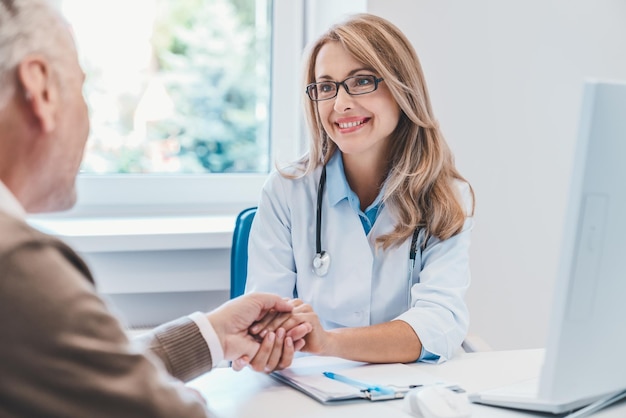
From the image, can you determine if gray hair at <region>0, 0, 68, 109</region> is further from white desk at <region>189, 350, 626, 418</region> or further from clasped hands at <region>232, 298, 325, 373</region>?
clasped hands at <region>232, 298, 325, 373</region>

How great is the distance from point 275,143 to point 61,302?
6.77 ft

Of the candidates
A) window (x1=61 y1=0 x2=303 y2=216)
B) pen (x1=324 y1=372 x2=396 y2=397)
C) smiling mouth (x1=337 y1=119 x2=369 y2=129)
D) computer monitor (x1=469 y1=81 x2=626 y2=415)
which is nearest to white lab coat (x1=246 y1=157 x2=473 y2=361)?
smiling mouth (x1=337 y1=119 x2=369 y2=129)

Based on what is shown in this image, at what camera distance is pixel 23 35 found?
0.81 meters

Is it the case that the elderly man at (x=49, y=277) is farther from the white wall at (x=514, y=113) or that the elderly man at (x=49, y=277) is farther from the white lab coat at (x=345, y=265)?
the white wall at (x=514, y=113)

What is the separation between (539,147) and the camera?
2625 millimetres

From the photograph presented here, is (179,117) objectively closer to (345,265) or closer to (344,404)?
(345,265)

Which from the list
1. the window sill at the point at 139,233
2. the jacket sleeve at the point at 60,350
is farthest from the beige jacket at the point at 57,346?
the window sill at the point at 139,233

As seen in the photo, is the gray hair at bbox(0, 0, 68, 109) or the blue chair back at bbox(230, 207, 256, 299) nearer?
the gray hair at bbox(0, 0, 68, 109)

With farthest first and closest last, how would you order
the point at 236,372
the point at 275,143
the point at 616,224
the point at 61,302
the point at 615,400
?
the point at 275,143 → the point at 236,372 → the point at 615,400 → the point at 616,224 → the point at 61,302

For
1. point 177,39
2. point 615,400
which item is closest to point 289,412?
point 615,400

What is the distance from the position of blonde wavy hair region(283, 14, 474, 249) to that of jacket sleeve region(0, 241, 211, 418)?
1142mm

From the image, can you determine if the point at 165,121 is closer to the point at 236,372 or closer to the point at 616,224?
the point at 236,372

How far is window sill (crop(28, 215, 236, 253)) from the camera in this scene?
2.15m

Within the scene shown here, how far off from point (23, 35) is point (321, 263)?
1.09 metres
